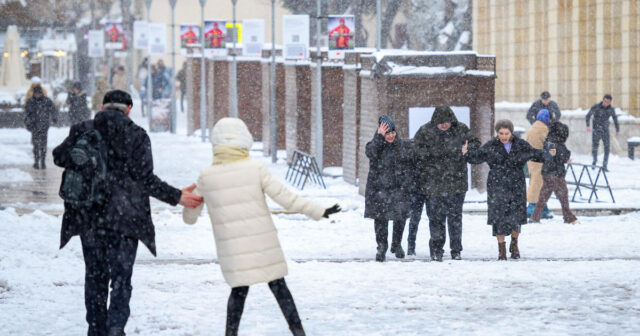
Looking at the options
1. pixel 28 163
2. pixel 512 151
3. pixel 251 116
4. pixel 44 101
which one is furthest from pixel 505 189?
pixel 251 116

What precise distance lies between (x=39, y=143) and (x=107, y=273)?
708 inches

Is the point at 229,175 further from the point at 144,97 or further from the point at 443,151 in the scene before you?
the point at 144,97

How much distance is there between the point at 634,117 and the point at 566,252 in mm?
17615

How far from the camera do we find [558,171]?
16.2 metres

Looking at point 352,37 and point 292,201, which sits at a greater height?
point 352,37

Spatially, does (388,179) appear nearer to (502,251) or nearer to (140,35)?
(502,251)

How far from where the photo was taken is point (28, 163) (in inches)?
1083

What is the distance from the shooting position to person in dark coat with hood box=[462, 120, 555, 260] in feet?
40.1

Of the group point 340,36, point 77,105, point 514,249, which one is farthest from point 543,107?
point 77,105

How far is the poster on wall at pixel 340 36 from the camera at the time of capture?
79.3 feet

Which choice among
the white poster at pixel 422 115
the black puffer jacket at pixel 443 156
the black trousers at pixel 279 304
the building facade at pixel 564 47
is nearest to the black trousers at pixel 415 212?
the black puffer jacket at pixel 443 156

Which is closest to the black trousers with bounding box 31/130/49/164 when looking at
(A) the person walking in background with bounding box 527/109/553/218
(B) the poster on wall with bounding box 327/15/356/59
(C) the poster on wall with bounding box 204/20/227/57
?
(B) the poster on wall with bounding box 327/15/356/59

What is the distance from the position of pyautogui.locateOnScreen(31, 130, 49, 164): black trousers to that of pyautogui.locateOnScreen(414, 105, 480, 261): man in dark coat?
13806mm

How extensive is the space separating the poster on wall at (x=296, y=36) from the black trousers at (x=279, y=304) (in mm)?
18556
